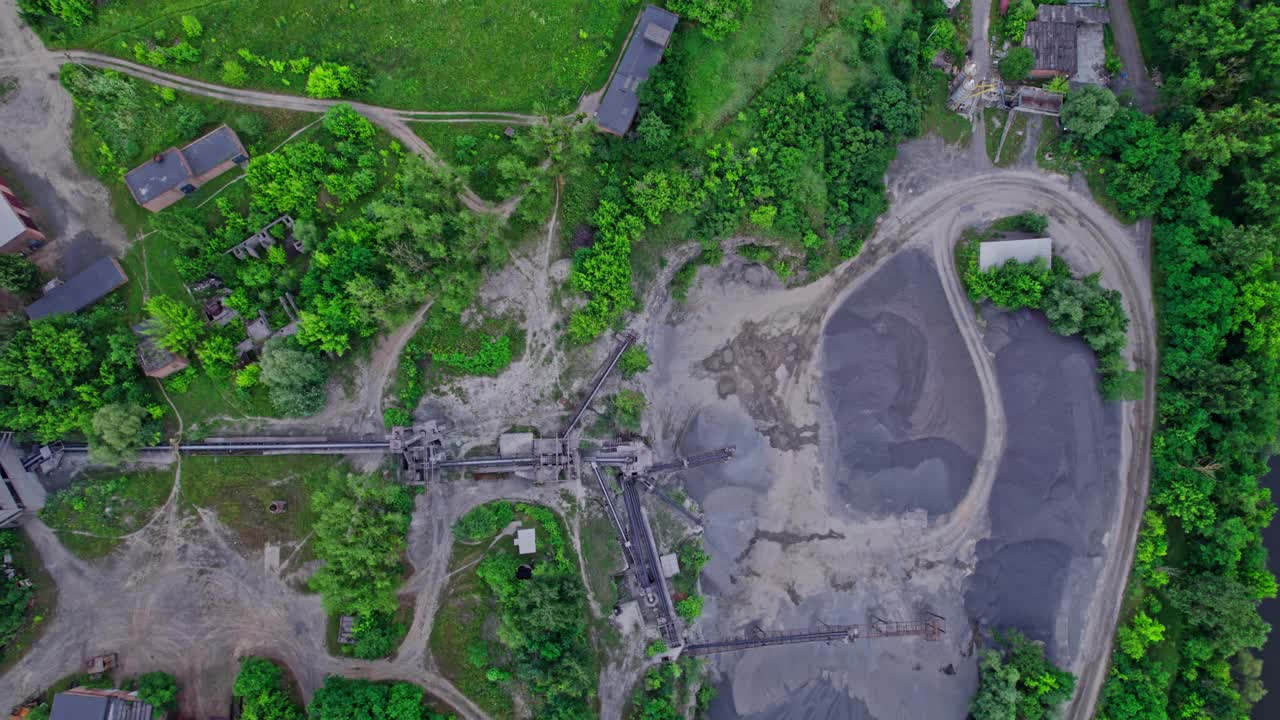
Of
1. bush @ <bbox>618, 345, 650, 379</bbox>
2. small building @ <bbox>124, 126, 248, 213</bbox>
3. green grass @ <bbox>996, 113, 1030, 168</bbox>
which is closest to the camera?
small building @ <bbox>124, 126, 248, 213</bbox>

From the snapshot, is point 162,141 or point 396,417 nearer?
point 162,141

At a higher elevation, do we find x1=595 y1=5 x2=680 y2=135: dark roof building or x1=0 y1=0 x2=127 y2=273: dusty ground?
x1=595 y1=5 x2=680 y2=135: dark roof building

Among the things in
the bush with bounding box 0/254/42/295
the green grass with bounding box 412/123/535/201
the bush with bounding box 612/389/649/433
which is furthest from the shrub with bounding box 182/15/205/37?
the bush with bounding box 612/389/649/433

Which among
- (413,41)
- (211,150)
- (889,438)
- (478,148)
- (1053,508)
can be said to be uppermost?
(413,41)

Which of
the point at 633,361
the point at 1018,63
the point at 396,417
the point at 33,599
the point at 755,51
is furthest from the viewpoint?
the point at 1018,63

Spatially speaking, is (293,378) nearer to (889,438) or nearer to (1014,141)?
(889,438)

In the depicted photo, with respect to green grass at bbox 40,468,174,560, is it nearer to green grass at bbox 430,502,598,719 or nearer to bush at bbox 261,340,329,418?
bush at bbox 261,340,329,418

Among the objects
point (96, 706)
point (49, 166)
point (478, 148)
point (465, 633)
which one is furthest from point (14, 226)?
point (465, 633)

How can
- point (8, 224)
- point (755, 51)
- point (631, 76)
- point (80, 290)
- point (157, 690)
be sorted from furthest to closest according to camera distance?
point (755, 51)
point (631, 76)
point (80, 290)
point (8, 224)
point (157, 690)
